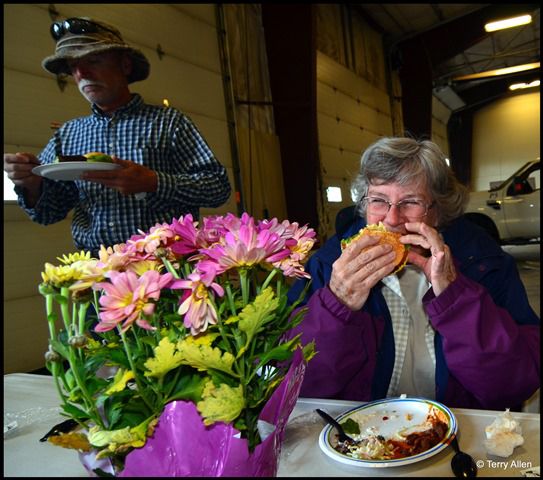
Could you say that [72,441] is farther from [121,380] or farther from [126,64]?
[126,64]

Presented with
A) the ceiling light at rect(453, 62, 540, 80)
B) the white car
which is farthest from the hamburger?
the ceiling light at rect(453, 62, 540, 80)

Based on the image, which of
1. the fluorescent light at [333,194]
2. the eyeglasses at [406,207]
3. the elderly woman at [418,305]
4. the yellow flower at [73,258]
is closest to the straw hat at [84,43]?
the elderly woman at [418,305]

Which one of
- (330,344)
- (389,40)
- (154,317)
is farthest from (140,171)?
(389,40)

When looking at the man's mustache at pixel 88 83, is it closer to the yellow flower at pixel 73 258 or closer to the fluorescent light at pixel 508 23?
the yellow flower at pixel 73 258

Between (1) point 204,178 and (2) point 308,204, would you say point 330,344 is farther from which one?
(2) point 308,204

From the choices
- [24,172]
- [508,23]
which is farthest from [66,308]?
[508,23]

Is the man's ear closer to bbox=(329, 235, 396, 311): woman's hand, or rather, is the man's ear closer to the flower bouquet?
bbox=(329, 235, 396, 311): woman's hand

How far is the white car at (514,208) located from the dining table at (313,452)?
24.3ft

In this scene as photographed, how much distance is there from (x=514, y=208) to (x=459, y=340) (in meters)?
7.91

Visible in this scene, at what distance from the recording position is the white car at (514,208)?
7.84m

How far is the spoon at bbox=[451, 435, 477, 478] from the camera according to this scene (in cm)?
69

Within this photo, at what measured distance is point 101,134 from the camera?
2068mm

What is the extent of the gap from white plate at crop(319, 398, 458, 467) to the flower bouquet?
0.66ft

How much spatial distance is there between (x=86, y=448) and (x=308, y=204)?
21.2 ft
